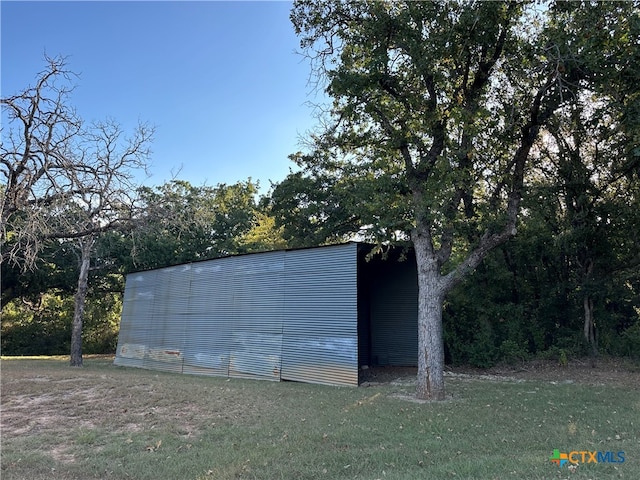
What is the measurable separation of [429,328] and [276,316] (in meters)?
4.49

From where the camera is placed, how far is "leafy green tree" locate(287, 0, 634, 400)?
25.4ft

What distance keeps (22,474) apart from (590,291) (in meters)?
12.5

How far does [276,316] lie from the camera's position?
11266 mm

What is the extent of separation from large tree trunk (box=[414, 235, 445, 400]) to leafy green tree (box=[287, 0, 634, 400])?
0.8 inches

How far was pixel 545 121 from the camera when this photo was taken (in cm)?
836

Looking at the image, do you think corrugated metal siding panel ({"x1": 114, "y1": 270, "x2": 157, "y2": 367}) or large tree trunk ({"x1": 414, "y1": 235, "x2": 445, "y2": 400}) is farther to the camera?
corrugated metal siding panel ({"x1": 114, "y1": 270, "x2": 157, "y2": 367})

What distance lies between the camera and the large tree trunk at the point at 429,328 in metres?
7.90

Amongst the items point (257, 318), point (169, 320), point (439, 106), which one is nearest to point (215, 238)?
point (169, 320)

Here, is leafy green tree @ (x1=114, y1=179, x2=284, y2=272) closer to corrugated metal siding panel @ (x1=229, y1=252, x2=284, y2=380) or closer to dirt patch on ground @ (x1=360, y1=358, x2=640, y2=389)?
corrugated metal siding panel @ (x1=229, y1=252, x2=284, y2=380)

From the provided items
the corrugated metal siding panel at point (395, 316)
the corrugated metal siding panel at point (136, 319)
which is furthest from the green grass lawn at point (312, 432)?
the corrugated metal siding panel at point (136, 319)

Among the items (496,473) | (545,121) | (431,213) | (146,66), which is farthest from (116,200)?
(545,121)

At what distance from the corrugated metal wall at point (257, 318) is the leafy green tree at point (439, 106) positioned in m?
2.15

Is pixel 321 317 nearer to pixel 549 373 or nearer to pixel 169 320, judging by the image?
pixel 549 373

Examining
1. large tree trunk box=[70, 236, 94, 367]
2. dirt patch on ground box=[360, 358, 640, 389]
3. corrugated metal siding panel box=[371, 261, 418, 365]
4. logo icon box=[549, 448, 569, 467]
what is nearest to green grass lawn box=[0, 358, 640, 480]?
logo icon box=[549, 448, 569, 467]
